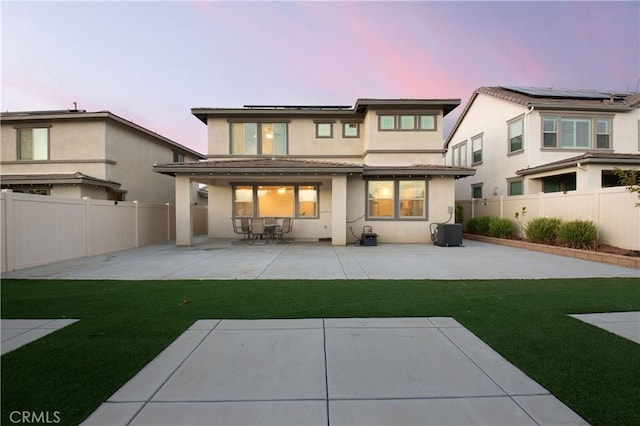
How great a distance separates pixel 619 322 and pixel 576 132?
16.3m

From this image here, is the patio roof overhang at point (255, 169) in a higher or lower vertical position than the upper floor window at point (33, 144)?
lower

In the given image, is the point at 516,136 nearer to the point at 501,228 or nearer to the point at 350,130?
the point at 501,228

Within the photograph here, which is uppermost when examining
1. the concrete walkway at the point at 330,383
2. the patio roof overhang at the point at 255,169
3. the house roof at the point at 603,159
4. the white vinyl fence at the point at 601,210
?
the house roof at the point at 603,159

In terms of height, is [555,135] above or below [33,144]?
above

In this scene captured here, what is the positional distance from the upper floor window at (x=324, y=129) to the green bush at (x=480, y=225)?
887cm

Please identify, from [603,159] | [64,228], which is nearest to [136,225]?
[64,228]

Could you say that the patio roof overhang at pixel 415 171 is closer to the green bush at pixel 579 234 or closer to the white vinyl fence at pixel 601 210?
the white vinyl fence at pixel 601 210

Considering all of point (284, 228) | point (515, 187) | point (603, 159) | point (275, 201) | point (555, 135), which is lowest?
point (284, 228)

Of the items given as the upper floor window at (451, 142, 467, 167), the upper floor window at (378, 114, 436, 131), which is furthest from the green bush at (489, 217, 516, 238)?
the upper floor window at (451, 142, 467, 167)

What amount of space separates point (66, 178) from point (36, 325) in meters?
13.6

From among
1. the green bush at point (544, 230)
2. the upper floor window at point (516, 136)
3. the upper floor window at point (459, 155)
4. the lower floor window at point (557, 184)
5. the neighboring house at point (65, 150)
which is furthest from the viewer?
the upper floor window at point (459, 155)

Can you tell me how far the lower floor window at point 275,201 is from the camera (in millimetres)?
15055

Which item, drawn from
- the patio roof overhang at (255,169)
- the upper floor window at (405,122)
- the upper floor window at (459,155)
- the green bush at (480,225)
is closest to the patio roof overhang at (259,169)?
the patio roof overhang at (255,169)

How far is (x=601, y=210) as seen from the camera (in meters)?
10.1
